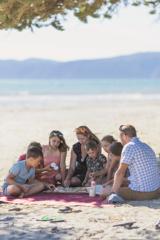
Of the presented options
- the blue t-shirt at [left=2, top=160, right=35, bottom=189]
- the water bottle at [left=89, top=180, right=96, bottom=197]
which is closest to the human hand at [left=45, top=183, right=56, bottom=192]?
the blue t-shirt at [left=2, top=160, right=35, bottom=189]

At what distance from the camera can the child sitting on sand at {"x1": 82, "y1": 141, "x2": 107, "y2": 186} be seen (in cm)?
956

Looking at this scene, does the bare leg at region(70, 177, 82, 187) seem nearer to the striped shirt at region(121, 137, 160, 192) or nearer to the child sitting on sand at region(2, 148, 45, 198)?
the child sitting on sand at region(2, 148, 45, 198)

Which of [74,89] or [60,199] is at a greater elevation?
[74,89]

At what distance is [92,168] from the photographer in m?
9.72

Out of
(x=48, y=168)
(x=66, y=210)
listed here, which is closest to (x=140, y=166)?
(x=66, y=210)

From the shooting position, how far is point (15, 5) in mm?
10875

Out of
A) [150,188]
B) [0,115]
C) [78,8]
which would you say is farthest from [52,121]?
[150,188]

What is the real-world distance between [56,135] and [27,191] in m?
1.12

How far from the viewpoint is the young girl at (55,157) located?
9742 mm

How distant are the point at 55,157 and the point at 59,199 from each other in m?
1.27

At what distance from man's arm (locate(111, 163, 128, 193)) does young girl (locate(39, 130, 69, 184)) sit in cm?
160

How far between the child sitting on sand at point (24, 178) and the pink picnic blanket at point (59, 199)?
0.10 m

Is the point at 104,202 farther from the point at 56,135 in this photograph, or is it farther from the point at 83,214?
the point at 56,135

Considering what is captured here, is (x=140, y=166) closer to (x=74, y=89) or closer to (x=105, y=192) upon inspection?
(x=105, y=192)
